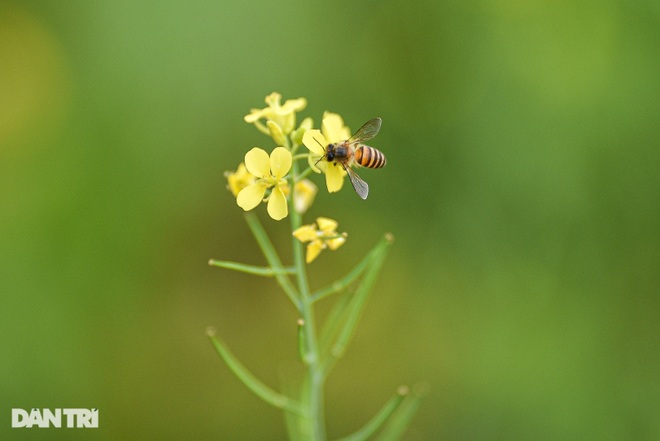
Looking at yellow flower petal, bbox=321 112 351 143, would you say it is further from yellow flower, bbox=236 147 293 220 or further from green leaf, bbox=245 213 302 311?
green leaf, bbox=245 213 302 311

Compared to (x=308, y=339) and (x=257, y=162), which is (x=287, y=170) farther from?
(x=308, y=339)

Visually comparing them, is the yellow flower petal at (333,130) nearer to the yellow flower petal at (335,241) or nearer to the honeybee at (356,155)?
the honeybee at (356,155)

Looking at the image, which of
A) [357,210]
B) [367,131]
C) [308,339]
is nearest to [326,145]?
[367,131]

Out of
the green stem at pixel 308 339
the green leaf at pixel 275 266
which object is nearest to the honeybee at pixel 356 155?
the green stem at pixel 308 339

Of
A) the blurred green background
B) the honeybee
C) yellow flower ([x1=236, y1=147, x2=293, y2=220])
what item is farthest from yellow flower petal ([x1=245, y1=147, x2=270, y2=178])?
the blurred green background

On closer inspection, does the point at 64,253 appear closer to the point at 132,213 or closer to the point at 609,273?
the point at 132,213

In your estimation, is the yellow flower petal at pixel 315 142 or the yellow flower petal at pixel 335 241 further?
the yellow flower petal at pixel 335 241

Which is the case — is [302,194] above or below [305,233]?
above

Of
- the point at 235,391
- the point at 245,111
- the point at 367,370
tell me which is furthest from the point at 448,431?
the point at 245,111

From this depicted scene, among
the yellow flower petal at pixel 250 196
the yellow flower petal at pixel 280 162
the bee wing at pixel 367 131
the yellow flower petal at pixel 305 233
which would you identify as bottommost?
the yellow flower petal at pixel 305 233
